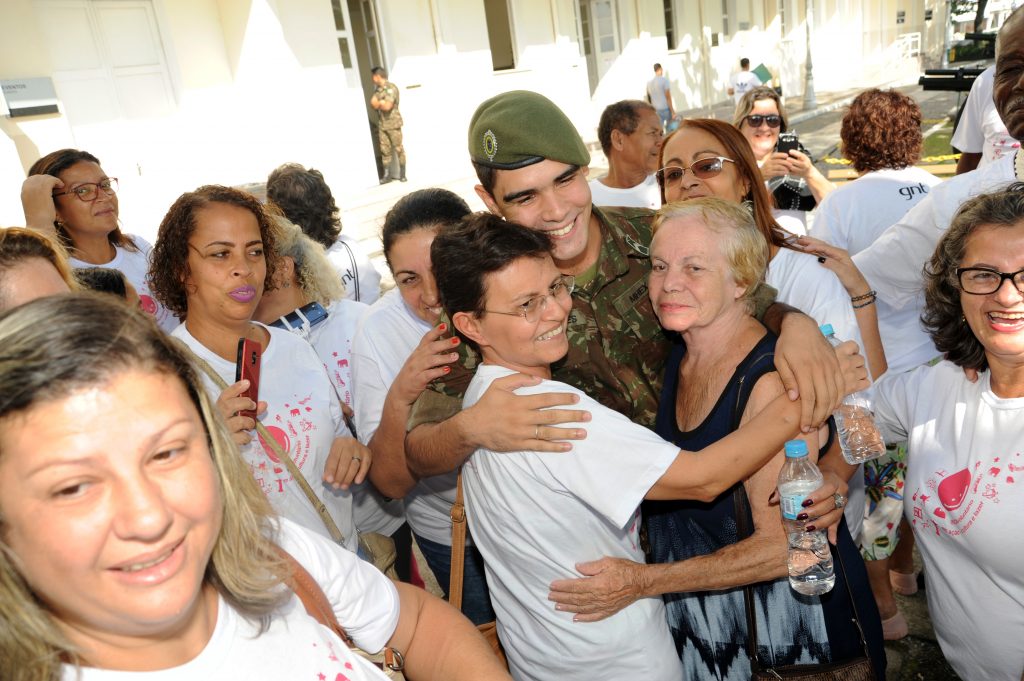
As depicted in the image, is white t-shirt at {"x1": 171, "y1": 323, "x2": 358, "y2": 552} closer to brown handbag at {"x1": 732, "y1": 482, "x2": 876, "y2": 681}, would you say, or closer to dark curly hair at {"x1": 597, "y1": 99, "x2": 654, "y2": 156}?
brown handbag at {"x1": 732, "y1": 482, "x2": 876, "y2": 681}

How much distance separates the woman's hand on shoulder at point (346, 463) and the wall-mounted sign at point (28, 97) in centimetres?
833

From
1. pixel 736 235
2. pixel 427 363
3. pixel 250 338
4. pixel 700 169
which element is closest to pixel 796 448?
pixel 736 235

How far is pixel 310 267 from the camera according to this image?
3643 mm

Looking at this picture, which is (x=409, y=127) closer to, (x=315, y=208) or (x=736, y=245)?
(x=315, y=208)

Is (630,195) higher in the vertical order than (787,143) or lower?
lower

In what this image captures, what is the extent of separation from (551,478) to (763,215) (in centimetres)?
145

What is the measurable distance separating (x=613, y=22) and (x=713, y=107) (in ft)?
17.5

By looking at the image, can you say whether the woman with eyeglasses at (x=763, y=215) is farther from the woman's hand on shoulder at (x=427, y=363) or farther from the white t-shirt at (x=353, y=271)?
the white t-shirt at (x=353, y=271)

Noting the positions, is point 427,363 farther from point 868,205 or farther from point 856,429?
point 868,205

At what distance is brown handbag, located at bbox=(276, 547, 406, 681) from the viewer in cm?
147

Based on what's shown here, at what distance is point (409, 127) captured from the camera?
1423cm

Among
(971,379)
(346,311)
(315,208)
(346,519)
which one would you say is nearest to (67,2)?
(315,208)

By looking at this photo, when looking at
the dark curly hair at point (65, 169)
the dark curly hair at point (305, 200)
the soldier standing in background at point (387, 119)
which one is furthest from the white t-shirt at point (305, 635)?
the soldier standing in background at point (387, 119)

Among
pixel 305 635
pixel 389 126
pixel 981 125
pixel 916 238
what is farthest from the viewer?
pixel 389 126
